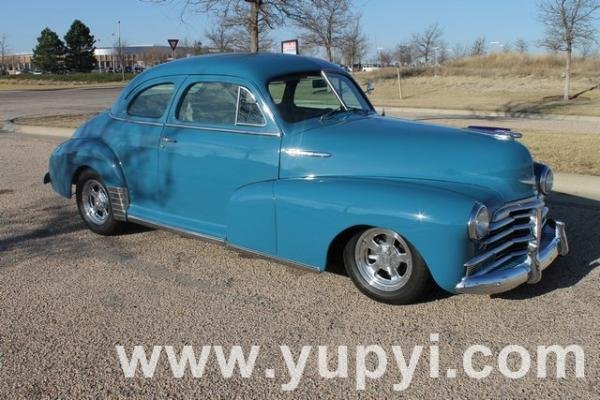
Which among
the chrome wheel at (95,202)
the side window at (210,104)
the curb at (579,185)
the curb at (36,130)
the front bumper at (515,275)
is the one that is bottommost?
the curb at (579,185)

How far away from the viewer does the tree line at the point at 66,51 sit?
78.6m

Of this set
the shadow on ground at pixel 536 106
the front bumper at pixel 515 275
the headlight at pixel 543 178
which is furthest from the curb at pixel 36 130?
the shadow on ground at pixel 536 106

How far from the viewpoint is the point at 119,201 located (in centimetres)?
552

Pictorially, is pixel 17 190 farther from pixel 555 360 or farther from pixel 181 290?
pixel 555 360

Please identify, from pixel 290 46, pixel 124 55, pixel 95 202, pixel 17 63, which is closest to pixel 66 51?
pixel 124 55

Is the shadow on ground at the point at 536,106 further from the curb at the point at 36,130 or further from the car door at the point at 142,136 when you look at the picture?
the car door at the point at 142,136

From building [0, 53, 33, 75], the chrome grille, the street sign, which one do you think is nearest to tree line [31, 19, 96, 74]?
building [0, 53, 33, 75]

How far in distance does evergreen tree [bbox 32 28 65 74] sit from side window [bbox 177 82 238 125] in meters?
82.1

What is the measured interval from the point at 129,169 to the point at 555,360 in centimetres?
387

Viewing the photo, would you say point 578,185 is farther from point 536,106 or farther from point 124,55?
point 124,55

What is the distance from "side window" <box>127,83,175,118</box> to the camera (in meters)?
5.25

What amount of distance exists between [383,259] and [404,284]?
0.22m

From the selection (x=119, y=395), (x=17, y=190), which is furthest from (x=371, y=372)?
(x=17, y=190)

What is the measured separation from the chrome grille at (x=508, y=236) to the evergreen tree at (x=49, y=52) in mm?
84174
